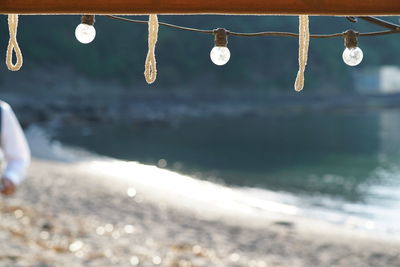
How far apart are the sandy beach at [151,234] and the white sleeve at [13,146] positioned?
6.88 ft

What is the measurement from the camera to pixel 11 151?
10.0 feet

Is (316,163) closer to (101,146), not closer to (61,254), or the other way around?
(101,146)

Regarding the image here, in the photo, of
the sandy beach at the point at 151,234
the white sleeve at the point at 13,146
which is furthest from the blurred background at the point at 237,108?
the white sleeve at the point at 13,146

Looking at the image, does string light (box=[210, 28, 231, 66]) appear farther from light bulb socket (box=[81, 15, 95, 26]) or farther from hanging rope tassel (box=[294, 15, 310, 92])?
light bulb socket (box=[81, 15, 95, 26])

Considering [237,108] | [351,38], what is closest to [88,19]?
[351,38]

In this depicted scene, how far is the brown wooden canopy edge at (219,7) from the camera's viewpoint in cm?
150

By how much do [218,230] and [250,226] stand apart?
3.44 ft

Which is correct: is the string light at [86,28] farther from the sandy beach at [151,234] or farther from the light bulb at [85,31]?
the sandy beach at [151,234]

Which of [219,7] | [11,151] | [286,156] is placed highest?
[219,7]

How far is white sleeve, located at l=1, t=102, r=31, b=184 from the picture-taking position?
2.94 m

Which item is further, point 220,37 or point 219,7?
point 220,37

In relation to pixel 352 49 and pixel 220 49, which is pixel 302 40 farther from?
pixel 220 49

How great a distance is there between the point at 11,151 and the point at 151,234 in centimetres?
586

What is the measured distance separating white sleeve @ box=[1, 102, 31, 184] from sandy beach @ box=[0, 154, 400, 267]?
82.6 inches
